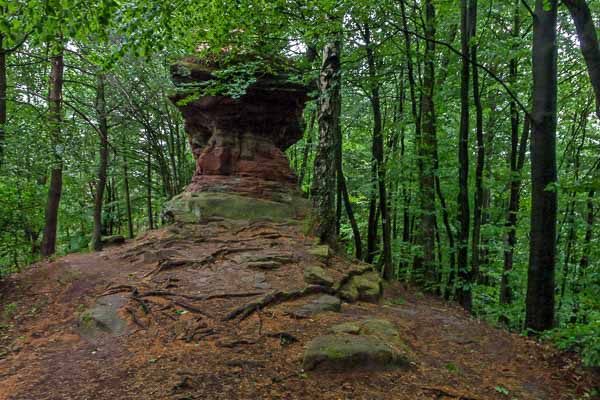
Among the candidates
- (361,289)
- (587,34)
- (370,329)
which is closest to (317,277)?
(361,289)

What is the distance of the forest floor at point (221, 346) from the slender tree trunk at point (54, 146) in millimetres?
2974

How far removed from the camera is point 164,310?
556cm

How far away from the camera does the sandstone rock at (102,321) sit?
5.08m

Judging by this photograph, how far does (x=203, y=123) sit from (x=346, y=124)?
593 cm

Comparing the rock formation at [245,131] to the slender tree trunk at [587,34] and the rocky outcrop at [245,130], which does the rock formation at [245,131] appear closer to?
the rocky outcrop at [245,130]

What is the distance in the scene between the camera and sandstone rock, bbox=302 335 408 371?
12.9 feet

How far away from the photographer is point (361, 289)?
7.12 meters

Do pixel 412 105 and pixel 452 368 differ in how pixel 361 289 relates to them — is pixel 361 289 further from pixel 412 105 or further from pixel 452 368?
pixel 412 105

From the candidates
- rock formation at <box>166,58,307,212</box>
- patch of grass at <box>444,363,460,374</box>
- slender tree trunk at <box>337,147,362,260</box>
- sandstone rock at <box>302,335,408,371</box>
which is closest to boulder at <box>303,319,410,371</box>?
sandstone rock at <box>302,335,408,371</box>

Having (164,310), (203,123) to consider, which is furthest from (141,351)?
(203,123)

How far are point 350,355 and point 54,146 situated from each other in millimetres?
7907

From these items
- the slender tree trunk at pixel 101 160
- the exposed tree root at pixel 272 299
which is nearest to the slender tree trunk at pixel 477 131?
the exposed tree root at pixel 272 299

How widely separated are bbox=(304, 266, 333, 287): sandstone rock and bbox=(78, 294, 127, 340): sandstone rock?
3.18m

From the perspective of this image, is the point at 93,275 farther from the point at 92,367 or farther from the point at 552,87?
the point at 552,87
